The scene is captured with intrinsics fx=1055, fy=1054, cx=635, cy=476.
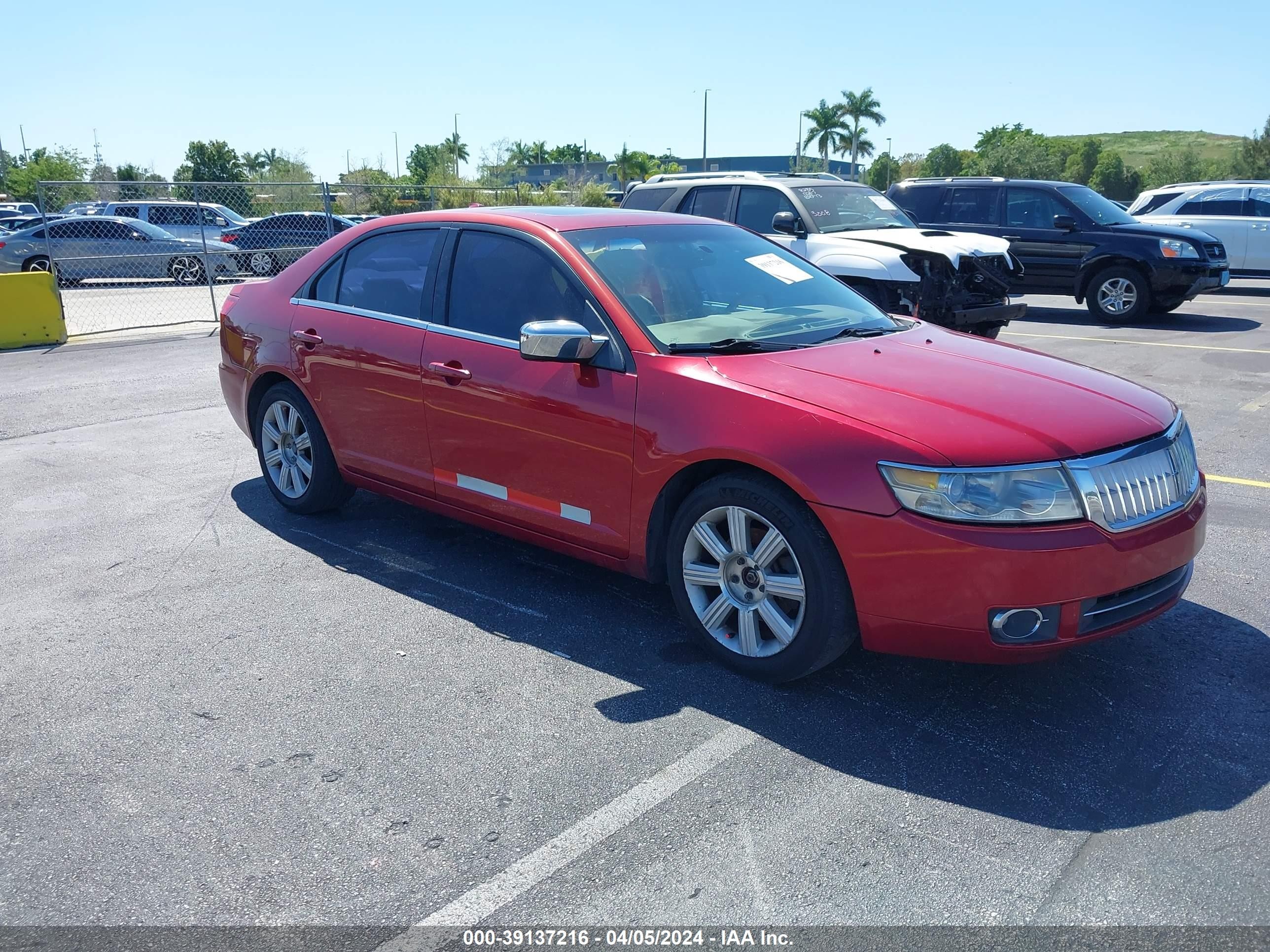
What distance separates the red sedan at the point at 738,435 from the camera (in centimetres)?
335

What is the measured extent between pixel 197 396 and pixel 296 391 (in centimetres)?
455

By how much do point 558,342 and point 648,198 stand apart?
26.1 ft

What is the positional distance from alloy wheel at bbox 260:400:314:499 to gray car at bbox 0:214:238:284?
53.8 ft

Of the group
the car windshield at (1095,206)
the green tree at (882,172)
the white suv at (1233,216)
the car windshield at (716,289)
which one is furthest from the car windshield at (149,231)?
the green tree at (882,172)

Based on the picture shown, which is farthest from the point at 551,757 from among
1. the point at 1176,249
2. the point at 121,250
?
the point at 121,250

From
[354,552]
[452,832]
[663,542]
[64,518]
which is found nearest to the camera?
[452,832]

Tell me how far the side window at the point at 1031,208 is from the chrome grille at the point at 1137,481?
39.2ft

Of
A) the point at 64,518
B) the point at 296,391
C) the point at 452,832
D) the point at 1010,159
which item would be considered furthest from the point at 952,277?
the point at 1010,159

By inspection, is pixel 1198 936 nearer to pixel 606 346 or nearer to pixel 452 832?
pixel 452 832

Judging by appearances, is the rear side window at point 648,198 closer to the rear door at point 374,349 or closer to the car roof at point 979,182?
the car roof at point 979,182

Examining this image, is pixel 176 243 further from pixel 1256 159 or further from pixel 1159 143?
pixel 1159 143

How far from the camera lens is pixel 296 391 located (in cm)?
568

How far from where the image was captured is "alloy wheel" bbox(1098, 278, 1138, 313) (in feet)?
46.5

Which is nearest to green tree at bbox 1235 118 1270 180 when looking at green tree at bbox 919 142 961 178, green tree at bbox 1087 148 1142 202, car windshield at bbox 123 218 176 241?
green tree at bbox 1087 148 1142 202
